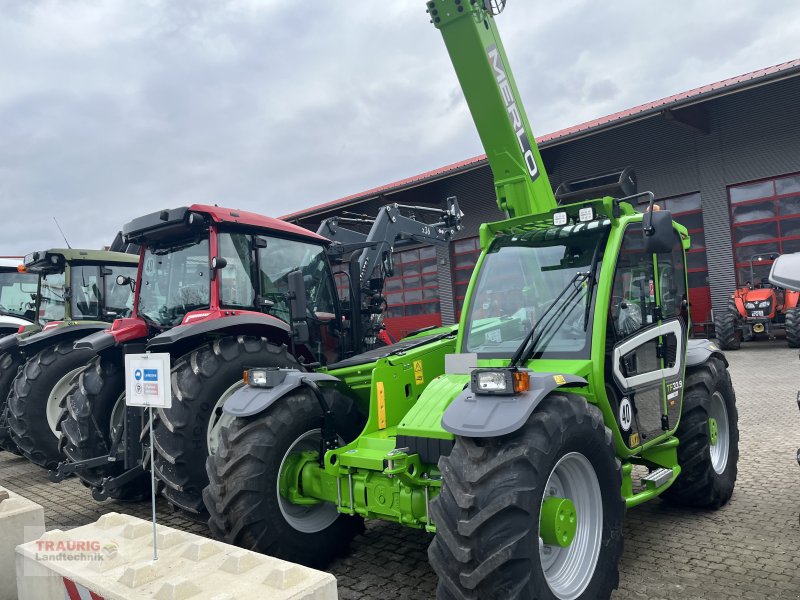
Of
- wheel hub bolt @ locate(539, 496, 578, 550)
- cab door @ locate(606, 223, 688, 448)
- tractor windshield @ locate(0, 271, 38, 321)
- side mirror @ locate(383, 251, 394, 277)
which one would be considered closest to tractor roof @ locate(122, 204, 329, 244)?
side mirror @ locate(383, 251, 394, 277)

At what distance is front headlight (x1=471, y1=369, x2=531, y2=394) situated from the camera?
3.14 meters

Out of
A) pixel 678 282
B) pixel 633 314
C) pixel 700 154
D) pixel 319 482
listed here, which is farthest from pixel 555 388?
pixel 700 154

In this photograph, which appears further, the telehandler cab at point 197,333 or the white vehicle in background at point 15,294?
the white vehicle in background at point 15,294

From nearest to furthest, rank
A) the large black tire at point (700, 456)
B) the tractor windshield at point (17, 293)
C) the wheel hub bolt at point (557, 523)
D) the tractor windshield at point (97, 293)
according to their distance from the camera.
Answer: the wheel hub bolt at point (557, 523), the large black tire at point (700, 456), the tractor windshield at point (97, 293), the tractor windshield at point (17, 293)

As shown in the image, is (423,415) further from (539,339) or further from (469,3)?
(469,3)

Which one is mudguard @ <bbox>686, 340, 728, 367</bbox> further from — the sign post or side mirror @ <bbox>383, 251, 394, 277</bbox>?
the sign post

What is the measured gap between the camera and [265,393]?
415 cm

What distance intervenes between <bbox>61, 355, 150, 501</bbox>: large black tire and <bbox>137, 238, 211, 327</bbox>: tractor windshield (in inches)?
25.2

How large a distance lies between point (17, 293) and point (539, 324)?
9.77 meters

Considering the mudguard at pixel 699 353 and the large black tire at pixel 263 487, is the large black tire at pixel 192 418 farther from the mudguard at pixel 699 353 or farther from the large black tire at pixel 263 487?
the mudguard at pixel 699 353

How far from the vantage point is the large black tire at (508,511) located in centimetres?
279

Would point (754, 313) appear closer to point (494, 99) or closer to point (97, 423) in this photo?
point (494, 99)

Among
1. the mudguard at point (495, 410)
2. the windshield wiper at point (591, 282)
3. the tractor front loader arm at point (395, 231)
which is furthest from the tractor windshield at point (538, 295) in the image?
the tractor front loader arm at point (395, 231)

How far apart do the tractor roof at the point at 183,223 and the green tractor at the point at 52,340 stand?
1680mm
